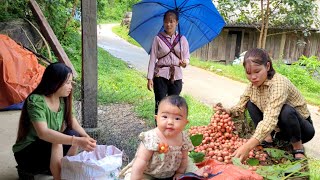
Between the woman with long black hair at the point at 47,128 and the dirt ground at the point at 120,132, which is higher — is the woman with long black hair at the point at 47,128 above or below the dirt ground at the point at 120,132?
above

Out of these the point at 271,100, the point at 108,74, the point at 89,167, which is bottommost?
the point at 108,74

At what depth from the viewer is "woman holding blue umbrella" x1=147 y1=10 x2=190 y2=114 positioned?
3.76 meters

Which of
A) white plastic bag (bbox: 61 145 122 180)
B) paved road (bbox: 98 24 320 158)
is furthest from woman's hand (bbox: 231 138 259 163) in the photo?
paved road (bbox: 98 24 320 158)

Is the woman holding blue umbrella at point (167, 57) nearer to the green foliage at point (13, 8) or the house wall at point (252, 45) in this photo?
the green foliage at point (13, 8)

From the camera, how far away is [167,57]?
3807 mm

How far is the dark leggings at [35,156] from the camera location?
2410mm

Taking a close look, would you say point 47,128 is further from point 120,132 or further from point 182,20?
point 182,20

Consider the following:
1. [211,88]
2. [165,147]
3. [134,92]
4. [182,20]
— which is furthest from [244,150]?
[211,88]

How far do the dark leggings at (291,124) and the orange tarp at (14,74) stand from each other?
300 centimetres

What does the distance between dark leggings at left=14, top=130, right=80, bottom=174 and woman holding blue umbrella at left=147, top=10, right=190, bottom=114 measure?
5.29 ft

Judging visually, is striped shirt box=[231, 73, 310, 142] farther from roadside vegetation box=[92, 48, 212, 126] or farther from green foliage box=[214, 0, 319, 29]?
green foliage box=[214, 0, 319, 29]

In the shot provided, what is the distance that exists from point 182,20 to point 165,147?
2.54 metres

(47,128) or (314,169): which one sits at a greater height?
(47,128)

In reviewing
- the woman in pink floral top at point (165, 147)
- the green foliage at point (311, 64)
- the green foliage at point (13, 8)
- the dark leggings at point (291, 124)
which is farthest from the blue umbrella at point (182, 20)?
the green foliage at point (311, 64)
